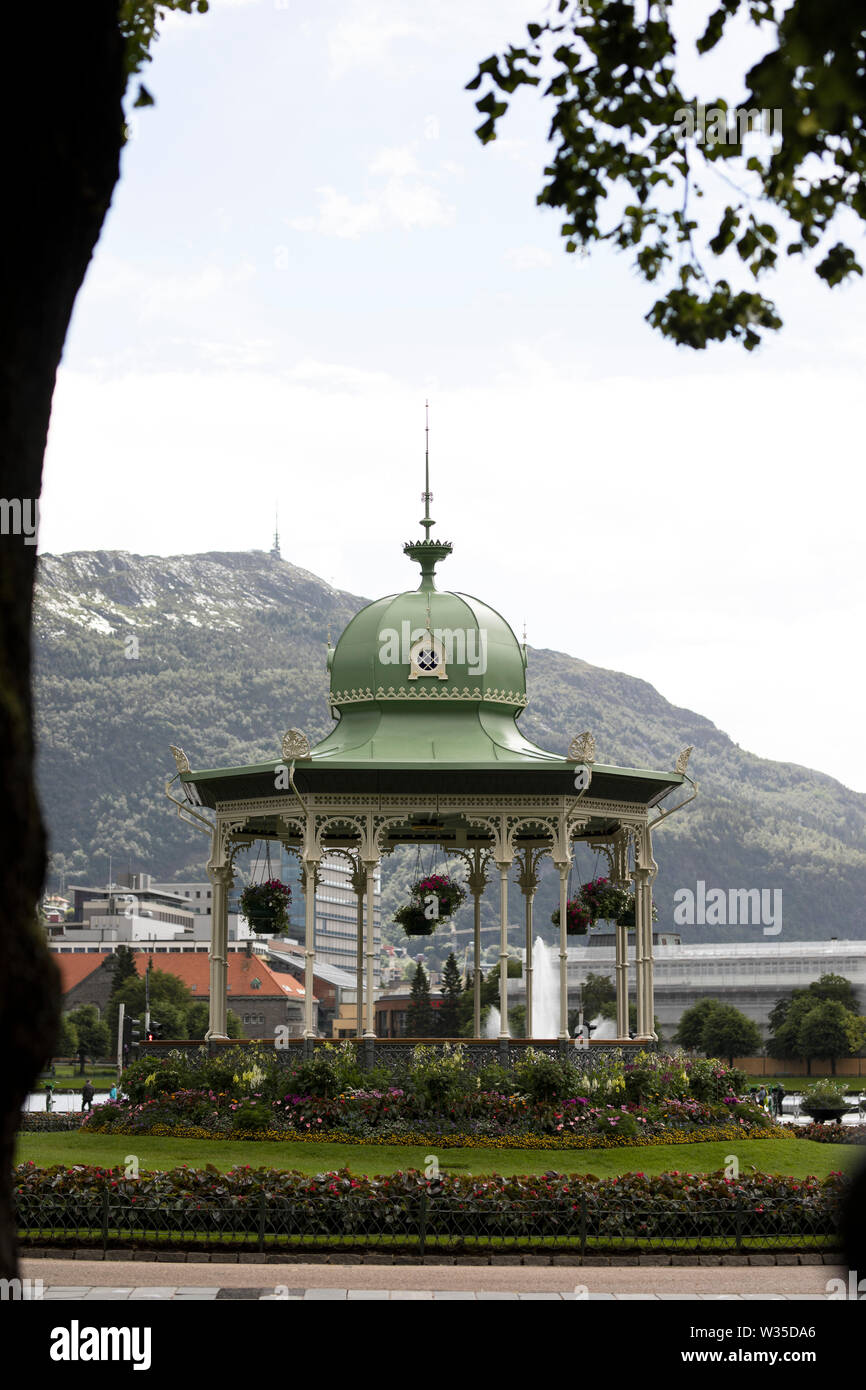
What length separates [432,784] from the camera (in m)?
30.8

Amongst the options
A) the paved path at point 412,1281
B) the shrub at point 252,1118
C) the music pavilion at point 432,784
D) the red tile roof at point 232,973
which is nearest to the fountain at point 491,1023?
the red tile roof at point 232,973

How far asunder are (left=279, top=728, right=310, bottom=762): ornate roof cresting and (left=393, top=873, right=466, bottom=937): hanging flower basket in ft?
16.1

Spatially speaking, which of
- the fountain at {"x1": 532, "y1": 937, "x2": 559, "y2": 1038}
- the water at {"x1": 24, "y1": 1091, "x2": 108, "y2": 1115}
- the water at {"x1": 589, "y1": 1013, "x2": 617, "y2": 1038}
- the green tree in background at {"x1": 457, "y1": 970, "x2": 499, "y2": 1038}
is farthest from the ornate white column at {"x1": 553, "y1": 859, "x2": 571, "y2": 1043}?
the water at {"x1": 589, "y1": 1013, "x2": 617, "y2": 1038}

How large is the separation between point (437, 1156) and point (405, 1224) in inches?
234

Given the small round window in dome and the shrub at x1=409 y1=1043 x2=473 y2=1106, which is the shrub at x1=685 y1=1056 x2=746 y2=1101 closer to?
the shrub at x1=409 y1=1043 x2=473 y2=1106

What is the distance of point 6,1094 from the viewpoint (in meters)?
4.88

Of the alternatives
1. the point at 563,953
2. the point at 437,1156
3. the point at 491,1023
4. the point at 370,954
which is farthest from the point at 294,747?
the point at 491,1023

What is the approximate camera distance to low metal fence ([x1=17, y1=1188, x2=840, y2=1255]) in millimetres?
19875

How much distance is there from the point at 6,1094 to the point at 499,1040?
82.4ft

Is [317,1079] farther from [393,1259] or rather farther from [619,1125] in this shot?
[393,1259]

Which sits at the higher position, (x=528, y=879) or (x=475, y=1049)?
(x=528, y=879)

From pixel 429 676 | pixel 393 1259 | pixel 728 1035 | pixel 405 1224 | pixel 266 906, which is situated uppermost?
pixel 429 676
